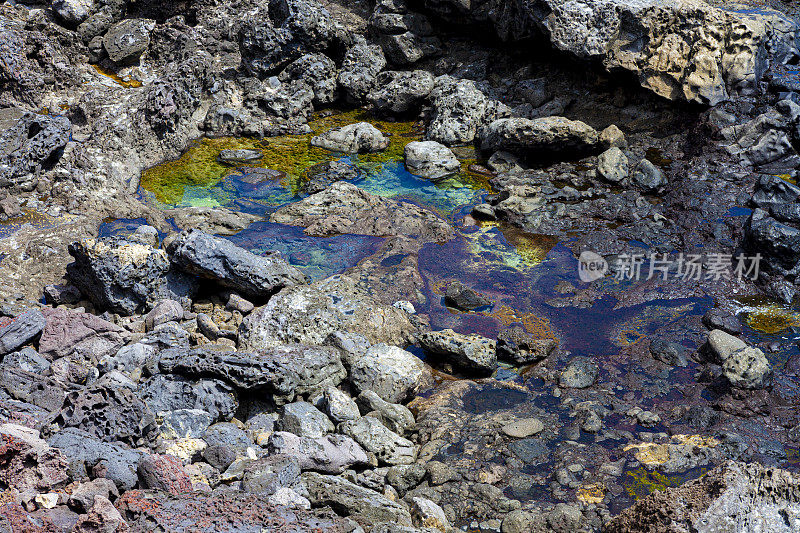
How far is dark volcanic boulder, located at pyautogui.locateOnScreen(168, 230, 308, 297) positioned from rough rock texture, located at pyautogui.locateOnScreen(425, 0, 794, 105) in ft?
24.0

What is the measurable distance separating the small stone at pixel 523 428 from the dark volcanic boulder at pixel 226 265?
3076mm

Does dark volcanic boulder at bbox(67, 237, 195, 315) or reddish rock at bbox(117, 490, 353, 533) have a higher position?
reddish rock at bbox(117, 490, 353, 533)

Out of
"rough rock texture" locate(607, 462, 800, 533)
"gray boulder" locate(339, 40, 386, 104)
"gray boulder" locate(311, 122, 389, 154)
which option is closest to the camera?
"rough rock texture" locate(607, 462, 800, 533)

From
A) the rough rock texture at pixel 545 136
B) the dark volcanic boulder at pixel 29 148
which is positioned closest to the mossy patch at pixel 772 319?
the rough rock texture at pixel 545 136

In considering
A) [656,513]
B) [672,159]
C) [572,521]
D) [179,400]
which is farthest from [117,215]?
[672,159]

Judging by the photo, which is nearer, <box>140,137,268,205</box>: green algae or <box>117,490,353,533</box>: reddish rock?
<box>117,490,353,533</box>: reddish rock

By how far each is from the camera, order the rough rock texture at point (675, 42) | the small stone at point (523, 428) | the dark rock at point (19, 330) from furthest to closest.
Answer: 1. the rough rock texture at point (675, 42)
2. the dark rock at point (19, 330)
3. the small stone at point (523, 428)

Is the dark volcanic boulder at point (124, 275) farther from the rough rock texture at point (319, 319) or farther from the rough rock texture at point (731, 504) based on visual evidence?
the rough rock texture at point (731, 504)

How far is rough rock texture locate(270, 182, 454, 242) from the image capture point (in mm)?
9250

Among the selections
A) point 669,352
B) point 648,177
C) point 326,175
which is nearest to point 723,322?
point 669,352

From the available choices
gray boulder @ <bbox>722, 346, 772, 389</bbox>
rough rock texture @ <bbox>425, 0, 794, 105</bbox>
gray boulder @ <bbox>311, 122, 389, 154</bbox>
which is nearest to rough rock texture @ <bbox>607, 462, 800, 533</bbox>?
gray boulder @ <bbox>722, 346, 772, 389</bbox>

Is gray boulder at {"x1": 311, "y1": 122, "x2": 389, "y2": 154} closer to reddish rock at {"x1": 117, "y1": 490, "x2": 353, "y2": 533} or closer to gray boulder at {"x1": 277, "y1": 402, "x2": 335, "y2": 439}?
gray boulder at {"x1": 277, "y1": 402, "x2": 335, "y2": 439}

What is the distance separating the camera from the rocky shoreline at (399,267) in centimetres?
479

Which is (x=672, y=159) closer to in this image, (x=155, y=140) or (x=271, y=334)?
(x=271, y=334)
